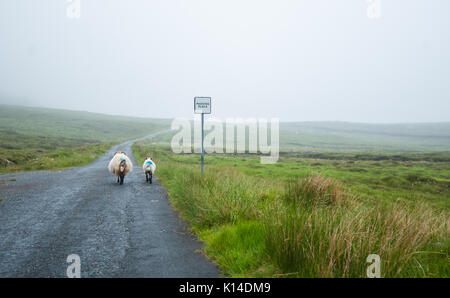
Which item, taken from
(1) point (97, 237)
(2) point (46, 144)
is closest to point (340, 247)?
(1) point (97, 237)

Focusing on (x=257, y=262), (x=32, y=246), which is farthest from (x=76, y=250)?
(x=257, y=262)

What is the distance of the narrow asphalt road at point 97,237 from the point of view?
4539mm

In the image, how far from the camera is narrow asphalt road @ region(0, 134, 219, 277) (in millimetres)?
4539

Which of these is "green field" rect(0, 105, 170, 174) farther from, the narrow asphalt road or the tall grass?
the tall grass

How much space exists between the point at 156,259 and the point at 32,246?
2.81m

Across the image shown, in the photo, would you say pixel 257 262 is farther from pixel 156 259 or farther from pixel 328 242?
pixel 156 259

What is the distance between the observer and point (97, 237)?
6.09 metres

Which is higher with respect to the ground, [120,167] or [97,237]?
[120,167]
